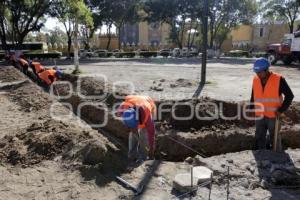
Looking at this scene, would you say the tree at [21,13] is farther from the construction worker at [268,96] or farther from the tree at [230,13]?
the construction worker at [268,96]

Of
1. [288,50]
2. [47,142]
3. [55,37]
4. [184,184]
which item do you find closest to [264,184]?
[184,184]

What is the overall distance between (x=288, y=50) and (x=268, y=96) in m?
20.6

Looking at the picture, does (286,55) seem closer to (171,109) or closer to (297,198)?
(171,109)

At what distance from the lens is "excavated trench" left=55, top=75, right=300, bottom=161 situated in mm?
7681

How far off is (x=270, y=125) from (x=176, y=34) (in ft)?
125

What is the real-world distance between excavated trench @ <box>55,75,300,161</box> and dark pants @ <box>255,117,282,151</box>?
3.41 feet

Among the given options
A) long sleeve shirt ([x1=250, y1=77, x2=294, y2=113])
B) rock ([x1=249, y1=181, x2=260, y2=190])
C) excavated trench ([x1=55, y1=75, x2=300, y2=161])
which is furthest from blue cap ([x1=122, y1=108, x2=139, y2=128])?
excavated trench ([x1=55, y1=75, x2=300, y2=161])

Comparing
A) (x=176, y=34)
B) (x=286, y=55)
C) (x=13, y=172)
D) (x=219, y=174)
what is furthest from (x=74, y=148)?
(x=176, y=34)

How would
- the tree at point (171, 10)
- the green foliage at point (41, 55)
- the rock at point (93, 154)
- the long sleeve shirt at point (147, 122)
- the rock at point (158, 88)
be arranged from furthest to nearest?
the tree at point (171, 10) < the green foliage at point (41, 55) < the rock at point (158, 88) < the rock at point (93, 154) < the long sleeve shirt at point (147, 122)

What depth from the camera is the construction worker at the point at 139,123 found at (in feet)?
16.3

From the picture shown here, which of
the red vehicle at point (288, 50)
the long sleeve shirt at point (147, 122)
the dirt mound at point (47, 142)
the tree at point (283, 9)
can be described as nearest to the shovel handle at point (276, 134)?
the long sleeve shirt at point (147, 122)

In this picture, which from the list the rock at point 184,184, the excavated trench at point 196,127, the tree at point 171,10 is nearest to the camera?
the rock at point 184,184

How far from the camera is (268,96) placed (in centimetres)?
583

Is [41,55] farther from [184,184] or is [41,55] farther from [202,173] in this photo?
[184,184]
